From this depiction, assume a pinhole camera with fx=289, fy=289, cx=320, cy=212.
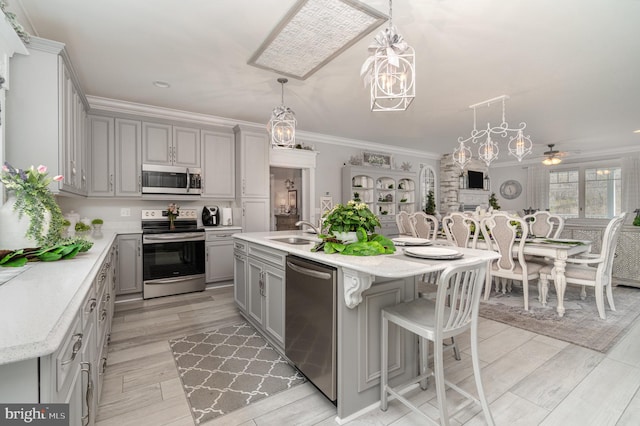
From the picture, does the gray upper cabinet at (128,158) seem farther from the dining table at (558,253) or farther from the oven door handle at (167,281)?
the dining table at (558,253)

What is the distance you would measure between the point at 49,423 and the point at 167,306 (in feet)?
10.1

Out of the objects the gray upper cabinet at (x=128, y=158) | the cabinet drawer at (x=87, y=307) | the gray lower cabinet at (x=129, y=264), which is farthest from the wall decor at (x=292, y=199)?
the cabinet drawer at (x=87, y=307)

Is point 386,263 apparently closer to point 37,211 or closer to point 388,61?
point 388,61

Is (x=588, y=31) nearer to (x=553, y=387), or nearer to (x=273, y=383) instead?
(x=553, y=387)

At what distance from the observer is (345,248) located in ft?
6.07

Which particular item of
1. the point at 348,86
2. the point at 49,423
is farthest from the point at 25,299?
the point at 348,86

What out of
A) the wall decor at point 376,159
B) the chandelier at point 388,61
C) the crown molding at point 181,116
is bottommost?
the chandelier at point 388,61

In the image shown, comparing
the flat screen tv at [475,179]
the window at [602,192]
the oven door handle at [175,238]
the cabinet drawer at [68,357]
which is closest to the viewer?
the cabinet drawer at [68,357]

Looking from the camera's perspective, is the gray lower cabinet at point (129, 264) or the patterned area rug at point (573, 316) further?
the gray lower cabinet at point (129, 264)

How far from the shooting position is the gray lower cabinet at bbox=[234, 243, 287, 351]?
2.24 metres

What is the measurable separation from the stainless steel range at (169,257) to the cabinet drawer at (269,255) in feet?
5.65

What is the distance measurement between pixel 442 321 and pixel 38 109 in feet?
9.91

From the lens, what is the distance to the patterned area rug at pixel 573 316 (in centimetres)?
265

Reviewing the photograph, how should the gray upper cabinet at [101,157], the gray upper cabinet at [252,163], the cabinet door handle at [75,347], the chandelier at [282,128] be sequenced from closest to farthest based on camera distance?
the cabinet door handle at [75,347]
the chandelier at [282,128]
the gray upper cabinet at [101,157]
the gray upper cabinet at [252,163]
